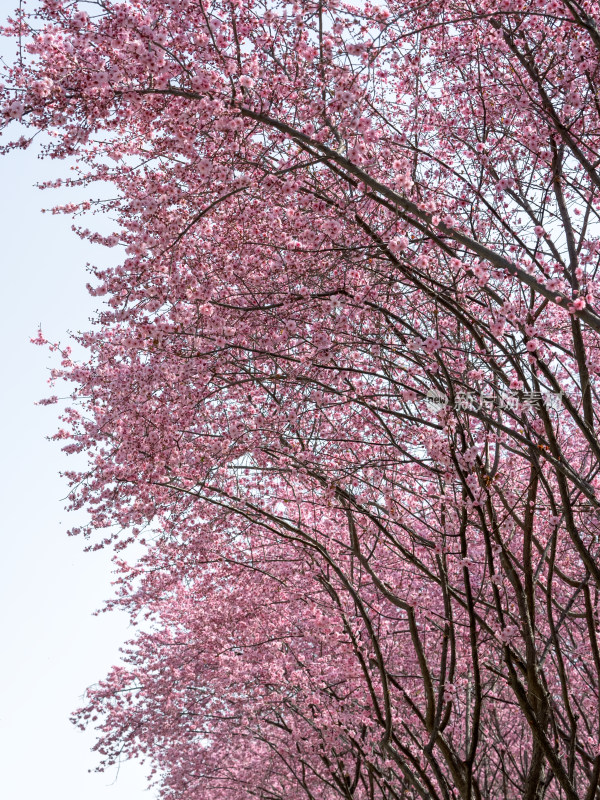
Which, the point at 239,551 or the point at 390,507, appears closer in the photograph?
the point at 390,507

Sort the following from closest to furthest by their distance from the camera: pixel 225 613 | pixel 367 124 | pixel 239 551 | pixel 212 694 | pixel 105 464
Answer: pixel 367 124
pixel 105 464
pixel 239 551
pixel 225 613
pixel 212 694

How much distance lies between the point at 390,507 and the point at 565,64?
3.74 meters

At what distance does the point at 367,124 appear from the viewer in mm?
4828

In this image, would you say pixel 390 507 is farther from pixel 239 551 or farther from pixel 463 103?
pixel 239 551

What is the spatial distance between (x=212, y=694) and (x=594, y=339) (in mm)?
9587

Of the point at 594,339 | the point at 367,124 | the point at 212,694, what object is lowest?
the point at 212,694

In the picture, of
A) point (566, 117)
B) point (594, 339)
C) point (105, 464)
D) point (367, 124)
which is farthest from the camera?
point (105, 464)

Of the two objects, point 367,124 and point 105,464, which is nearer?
point 367,124

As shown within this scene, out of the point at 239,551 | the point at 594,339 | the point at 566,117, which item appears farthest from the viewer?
the point at 239,551

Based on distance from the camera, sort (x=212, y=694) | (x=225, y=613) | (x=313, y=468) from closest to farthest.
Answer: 1. (x=313, y=468)
2. (x=225, y=613)
3. (x=212, y=694)

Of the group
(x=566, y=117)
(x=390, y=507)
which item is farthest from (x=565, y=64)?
(x=390, y=507)

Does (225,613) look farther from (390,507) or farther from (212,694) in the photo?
(390,507)

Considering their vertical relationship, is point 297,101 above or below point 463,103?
below

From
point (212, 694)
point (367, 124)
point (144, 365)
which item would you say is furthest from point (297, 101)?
point (212, 694)
